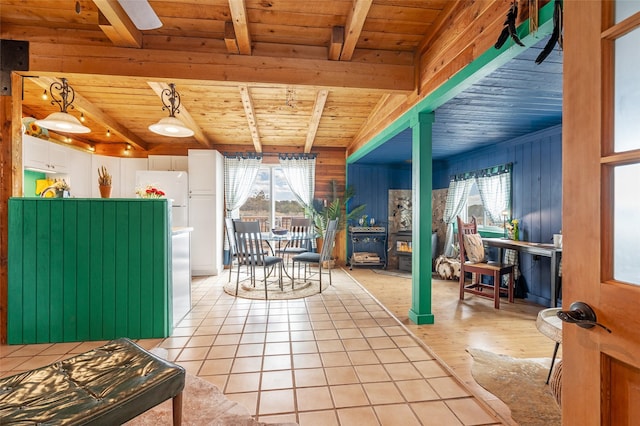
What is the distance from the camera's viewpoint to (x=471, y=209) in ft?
17.0

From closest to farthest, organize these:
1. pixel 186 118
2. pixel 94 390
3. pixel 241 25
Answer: pixel 94 390 < pixel 241 25 < pixel 186 118

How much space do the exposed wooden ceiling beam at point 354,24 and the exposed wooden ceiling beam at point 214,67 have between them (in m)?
0.17

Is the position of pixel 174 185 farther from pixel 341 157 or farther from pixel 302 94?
pixel 341 157

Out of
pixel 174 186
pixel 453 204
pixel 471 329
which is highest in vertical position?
pixel 174 186

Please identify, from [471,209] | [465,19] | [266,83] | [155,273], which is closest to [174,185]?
[155,273]

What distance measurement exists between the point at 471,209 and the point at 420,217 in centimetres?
303

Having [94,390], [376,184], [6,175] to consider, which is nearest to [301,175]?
[376,184]

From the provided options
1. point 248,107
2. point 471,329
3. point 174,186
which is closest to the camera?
point 471,329

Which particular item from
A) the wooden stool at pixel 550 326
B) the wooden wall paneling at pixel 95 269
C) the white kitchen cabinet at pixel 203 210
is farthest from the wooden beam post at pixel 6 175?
the wooden stool at pixel 550 326

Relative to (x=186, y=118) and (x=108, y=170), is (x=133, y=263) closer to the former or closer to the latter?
(x=186, y=118)

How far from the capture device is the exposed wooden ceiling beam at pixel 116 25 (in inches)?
77.2

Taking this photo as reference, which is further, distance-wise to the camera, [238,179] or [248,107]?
[238,179]

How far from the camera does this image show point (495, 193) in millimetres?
4375

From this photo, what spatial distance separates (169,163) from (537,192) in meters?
5.83
